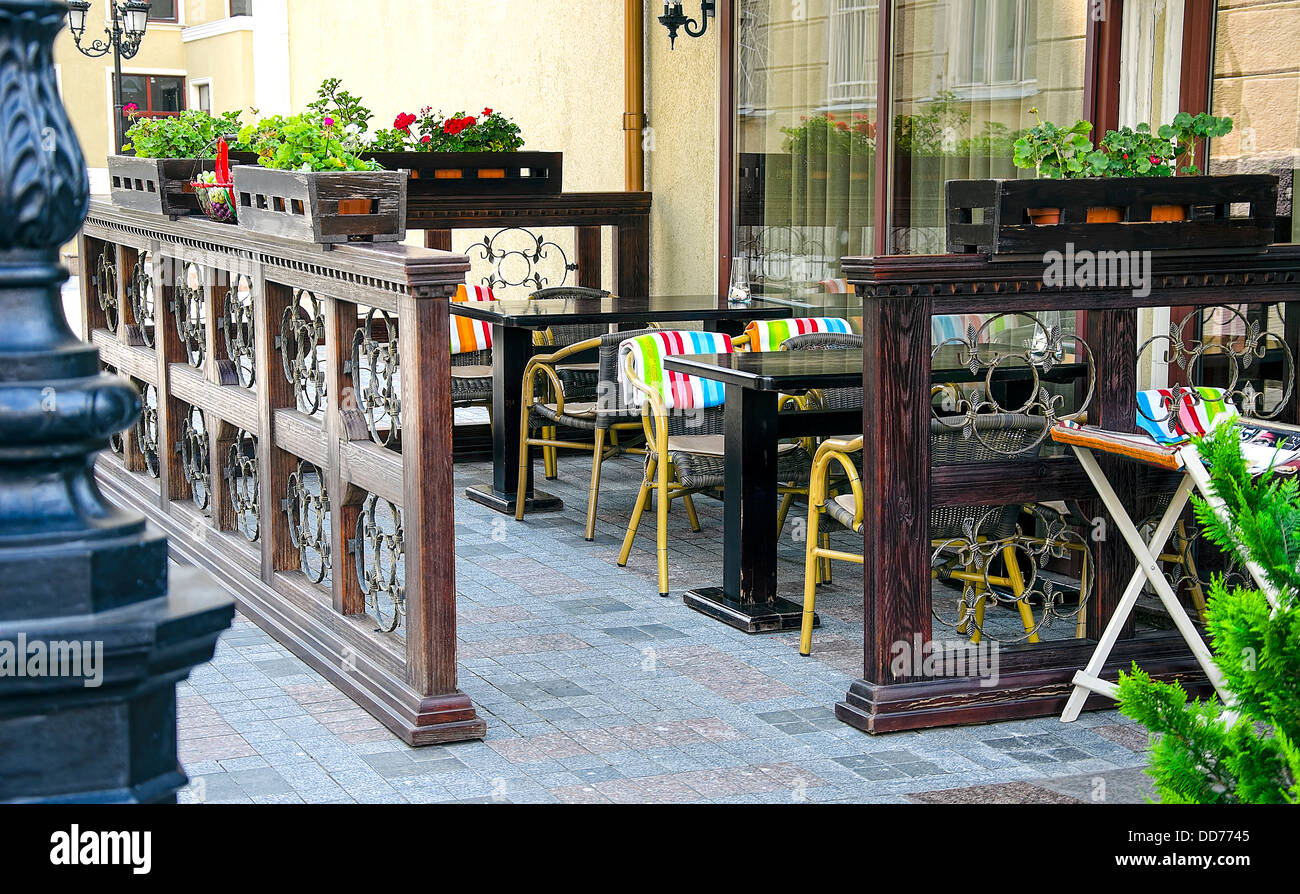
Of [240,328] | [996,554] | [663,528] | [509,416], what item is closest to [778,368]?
[663,528]

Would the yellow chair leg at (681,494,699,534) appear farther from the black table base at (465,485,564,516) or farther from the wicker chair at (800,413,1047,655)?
the wicker chair at (800,413,1047,655)

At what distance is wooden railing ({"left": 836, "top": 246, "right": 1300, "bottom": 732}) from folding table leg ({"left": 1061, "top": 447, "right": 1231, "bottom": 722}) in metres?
0.14

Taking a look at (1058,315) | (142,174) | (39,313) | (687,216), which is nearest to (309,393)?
(142,174)

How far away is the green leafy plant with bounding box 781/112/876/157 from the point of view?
7.43 m

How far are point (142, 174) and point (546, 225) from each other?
8.92 ft

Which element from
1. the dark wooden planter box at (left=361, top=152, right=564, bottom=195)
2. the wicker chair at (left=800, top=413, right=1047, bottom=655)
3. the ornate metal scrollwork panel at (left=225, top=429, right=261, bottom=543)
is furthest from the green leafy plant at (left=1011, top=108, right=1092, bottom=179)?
the dark wooden planter box at (left=361, top=152, right=564, bottom=195)

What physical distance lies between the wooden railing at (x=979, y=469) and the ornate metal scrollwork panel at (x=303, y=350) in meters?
1.82

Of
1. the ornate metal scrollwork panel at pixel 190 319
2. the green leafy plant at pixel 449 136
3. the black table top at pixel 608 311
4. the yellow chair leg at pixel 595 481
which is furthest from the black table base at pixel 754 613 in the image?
the green leafy plant at pixel 449 136

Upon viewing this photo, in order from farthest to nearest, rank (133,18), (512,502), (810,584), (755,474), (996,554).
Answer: (133,18) → (512,502) → (755,474) → (810,584) → (996,554)

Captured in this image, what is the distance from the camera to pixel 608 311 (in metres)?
7.33

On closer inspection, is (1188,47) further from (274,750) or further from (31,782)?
(31,782)

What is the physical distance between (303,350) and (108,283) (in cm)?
299

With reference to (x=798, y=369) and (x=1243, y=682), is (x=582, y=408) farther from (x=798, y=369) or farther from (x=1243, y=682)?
(x=1243, y=682)

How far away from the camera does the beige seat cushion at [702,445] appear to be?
19.1ft
